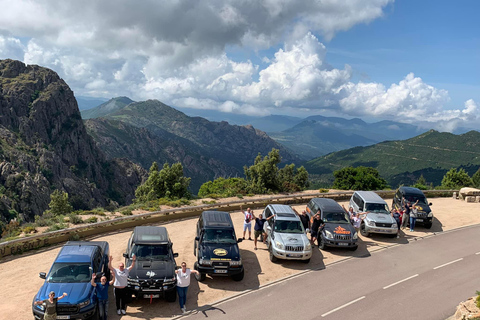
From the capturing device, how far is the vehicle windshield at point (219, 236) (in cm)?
1438

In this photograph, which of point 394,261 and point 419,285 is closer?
Answer: point 419,285

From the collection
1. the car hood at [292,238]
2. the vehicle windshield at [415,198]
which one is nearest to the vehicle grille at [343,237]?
the car hood at [292,238]

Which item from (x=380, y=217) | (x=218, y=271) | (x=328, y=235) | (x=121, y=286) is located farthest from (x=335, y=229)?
(x=121, y=286)

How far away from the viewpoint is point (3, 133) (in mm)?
116375

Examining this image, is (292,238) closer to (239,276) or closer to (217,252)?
(239,276)

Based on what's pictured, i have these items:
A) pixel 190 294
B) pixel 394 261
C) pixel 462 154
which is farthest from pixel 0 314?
pixel 462 154

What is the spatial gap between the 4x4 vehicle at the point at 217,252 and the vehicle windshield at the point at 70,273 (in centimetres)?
426

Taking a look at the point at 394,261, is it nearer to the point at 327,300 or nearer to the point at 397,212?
the point at 397,212

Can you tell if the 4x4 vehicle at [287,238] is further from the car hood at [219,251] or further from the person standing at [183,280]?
the person standing at [183,280]

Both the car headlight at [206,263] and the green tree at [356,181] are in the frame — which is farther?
the green tree at [356,181]

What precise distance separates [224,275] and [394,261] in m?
9.01

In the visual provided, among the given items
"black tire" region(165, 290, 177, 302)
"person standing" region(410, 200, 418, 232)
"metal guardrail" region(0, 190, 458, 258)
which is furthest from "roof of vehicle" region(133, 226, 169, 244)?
"person standing" region(410, 200, 418, 232)

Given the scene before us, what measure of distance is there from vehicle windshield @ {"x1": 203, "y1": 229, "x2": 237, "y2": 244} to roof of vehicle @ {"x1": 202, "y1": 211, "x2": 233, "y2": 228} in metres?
0.28

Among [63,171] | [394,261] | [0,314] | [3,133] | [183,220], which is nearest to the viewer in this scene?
[0,314]
